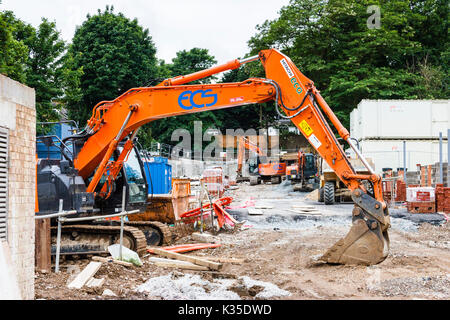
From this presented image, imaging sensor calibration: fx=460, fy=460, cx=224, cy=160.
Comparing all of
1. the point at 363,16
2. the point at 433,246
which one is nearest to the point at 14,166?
the point at 433,246

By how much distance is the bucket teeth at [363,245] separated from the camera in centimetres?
727

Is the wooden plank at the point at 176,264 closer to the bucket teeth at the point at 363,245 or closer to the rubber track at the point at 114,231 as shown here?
the rubber track at the point at 114,231

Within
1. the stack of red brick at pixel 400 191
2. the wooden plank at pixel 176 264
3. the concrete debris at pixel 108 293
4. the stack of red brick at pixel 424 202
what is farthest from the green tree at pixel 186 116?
the concrete debris at pixel 108 293

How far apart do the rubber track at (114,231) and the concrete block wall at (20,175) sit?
12.1 ft

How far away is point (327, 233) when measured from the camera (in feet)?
39.8

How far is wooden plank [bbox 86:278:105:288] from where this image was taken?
6.11 m

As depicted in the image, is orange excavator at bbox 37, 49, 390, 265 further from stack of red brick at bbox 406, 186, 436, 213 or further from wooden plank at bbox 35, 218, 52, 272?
stack of red brick at bbox 406, 186, 436, 213

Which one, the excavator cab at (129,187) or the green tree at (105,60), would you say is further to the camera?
the green tree at (105,60)

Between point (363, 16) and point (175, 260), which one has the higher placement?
point (363, 16)

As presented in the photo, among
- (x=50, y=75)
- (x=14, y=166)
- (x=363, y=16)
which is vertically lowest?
(x=14, y=166)

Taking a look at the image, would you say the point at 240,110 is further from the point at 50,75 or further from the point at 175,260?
the point at 175,260

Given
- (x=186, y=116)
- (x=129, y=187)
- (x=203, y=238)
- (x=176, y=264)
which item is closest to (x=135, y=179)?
(x=129, y=187)
